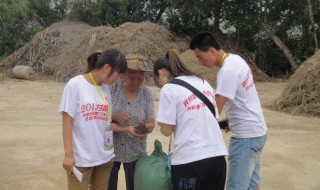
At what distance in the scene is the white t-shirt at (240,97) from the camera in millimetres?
2682

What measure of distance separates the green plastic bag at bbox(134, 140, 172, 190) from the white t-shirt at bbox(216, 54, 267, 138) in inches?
22.0

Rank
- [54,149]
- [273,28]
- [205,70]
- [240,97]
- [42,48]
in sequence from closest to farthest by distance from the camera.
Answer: [240,97] → [54,149] → [205,70] → [273,28] → [42,48]

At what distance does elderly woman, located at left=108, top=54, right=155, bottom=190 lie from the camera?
2.86 m

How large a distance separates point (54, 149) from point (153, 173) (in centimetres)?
384

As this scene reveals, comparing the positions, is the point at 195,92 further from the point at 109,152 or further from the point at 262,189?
the point at 262,189

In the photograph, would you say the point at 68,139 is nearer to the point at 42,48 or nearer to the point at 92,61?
the point at 92,61

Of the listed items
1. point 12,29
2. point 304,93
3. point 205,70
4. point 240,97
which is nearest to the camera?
point 240,97

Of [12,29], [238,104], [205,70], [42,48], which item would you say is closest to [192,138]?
[238,104]

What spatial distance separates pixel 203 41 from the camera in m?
2.75

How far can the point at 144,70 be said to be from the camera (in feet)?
9.18

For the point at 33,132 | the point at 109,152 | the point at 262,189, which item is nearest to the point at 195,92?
the point at 109,152

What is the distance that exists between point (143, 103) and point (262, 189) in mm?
2207

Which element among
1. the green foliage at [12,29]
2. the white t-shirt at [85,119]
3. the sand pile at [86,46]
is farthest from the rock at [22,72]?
the white t-shirt at [85,119]

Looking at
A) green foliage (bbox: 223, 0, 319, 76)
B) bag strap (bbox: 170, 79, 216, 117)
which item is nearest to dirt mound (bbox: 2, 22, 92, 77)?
green foliage (bbox: 223, 0, 319, 76)
